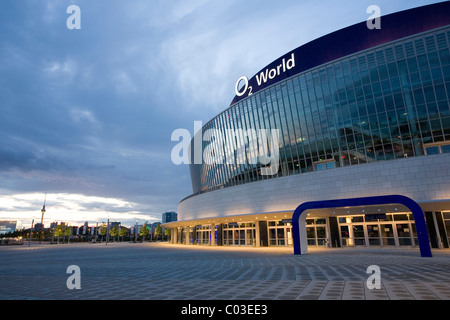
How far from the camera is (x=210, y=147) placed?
182 feet

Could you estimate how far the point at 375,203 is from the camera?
23594 mm

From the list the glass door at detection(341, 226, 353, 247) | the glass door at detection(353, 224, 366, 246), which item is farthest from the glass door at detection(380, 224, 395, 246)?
the glass door at detection(341, 226, 353, 247)

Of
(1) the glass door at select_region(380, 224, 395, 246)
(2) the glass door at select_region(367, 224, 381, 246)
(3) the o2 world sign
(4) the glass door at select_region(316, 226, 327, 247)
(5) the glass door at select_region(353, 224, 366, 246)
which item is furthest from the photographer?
(3) the o2 world sign

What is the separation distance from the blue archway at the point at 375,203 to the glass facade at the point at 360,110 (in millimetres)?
9675

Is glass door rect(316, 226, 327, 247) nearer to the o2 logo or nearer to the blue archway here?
the blue archway

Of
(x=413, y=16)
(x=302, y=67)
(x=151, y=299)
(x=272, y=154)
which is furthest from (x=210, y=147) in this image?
(x=151, y=299)

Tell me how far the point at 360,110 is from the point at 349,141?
4068 mm

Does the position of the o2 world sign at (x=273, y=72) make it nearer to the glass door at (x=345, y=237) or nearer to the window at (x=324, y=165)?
the window at (x=324, y=165)

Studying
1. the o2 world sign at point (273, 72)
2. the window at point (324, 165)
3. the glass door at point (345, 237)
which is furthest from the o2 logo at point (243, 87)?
the glass door at point (345, 237)

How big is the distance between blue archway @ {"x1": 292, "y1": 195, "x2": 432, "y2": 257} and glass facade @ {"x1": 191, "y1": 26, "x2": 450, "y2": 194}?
9675 millimetres

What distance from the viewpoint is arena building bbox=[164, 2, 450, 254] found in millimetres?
28719

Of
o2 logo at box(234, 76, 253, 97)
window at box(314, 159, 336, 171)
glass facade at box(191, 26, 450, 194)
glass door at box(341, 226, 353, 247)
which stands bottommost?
glass door at box(341, 226, 353, 247)

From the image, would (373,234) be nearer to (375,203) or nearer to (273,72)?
(375,203)

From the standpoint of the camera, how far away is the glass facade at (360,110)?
29047 mm
